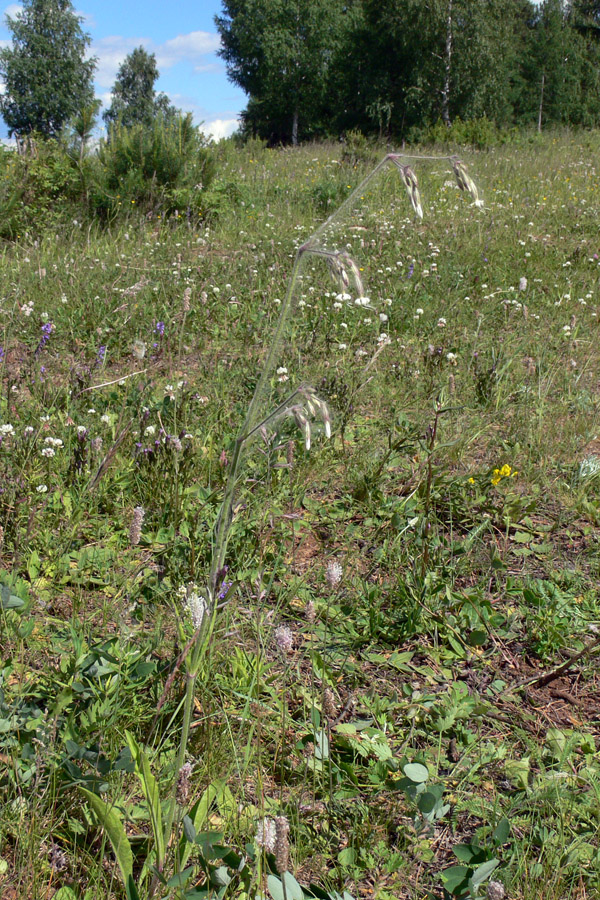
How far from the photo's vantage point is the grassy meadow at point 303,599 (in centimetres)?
136

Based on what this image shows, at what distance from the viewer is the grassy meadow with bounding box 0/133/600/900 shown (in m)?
1.36

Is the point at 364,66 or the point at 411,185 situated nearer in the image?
the point at 411,185

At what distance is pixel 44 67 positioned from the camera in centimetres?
5097

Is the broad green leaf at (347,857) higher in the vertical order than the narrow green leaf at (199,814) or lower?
lower

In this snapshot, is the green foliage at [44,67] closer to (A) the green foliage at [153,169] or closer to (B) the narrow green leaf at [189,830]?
(A) the green foliage at [153,169]

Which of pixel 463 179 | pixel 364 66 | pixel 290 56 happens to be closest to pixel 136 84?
pixel 290 56

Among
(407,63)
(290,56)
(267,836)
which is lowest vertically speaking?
(267,836)

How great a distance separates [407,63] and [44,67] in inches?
1334

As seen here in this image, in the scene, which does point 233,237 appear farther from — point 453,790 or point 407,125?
point 407,125

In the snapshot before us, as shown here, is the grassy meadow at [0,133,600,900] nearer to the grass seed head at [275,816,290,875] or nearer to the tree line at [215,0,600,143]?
the grass seed head at [275,816,290,875]

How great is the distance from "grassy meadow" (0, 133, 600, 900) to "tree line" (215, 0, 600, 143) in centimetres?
2792

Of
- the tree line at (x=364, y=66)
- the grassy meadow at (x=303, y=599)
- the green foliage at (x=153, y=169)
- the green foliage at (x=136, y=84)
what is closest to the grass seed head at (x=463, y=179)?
the grassy meadow at (x=303, y=599)

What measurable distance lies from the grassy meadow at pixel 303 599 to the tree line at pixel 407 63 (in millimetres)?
27916

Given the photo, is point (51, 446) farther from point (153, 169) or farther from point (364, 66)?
point (364, 66)
